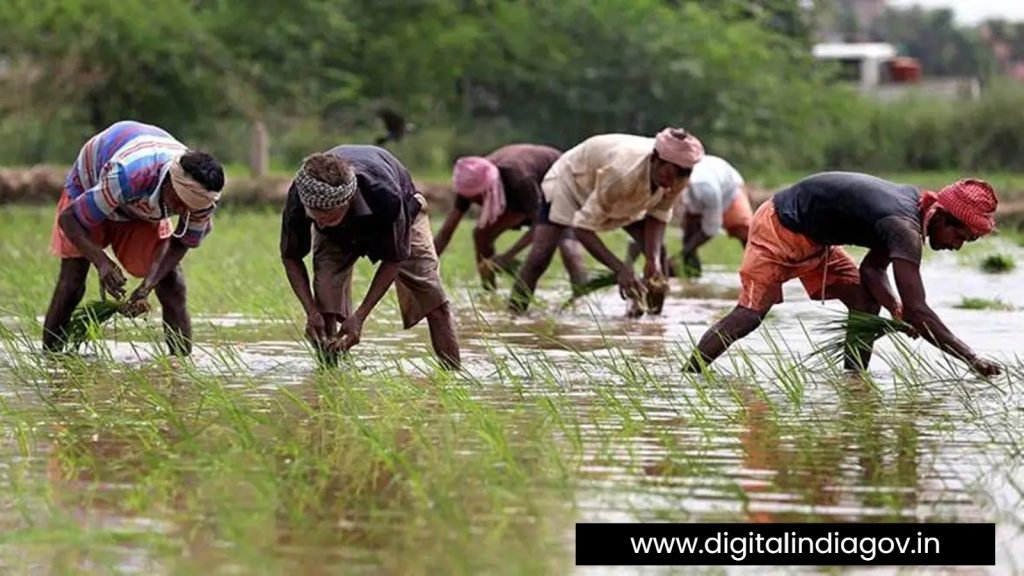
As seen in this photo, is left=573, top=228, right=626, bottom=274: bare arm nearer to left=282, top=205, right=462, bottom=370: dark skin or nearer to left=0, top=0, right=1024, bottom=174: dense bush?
left=282, top=205, right=462, bottom=370: dark skin

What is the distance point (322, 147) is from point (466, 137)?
220cm

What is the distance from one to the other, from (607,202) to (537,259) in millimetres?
902

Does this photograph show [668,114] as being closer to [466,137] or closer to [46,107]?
[466,137]

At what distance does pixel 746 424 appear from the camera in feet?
23.2

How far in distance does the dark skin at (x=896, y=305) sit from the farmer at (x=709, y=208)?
4.77 m

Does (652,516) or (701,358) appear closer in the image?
(652,516)

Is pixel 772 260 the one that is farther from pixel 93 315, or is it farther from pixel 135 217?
pixel 93 315

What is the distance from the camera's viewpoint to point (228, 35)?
31.5 m

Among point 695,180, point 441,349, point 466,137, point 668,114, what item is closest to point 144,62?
point 466,137

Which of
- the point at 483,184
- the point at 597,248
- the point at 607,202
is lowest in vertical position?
the point at 597,248

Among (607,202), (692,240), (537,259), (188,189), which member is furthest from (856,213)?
(692,240)

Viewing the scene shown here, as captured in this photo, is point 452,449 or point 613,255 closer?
point 452,449

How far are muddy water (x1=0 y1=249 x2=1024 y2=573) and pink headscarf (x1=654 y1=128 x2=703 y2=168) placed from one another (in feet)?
2.91

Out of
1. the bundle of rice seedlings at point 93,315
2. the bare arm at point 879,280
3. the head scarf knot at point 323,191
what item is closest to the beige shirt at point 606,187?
the bare arm at point 879,280
